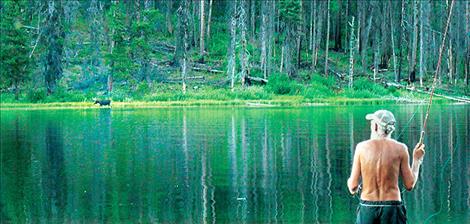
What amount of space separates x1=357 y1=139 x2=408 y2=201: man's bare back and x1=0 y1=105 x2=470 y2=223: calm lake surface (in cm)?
695

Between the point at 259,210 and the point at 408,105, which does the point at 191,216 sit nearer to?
the point at 259,210

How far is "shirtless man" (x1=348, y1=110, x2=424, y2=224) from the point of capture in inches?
321

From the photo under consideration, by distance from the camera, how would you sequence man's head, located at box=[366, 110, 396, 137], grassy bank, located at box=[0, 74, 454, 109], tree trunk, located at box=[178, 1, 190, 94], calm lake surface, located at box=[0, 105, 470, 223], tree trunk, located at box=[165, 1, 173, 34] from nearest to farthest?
1. man's head, located at box=[366, 110, 396, 137]
2. calm lake surface, located at box=[0, 105, 470, 223]
3. grassy bank, located at box=[0, 74, 454, 109]
4. tree trunk, located at box=[178, 1, 190, 94]
5. tree trunk, located at box=[165, 1, 173, 34]

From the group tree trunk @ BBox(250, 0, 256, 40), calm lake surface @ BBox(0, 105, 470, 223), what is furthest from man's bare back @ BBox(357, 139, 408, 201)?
tree trunk @ BBox(250, 0, 256, 40)

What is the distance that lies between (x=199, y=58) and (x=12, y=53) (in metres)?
15.8

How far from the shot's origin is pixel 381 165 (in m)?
8.16

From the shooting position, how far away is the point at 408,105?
55719mm

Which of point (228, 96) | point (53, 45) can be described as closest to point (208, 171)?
point (228, 96)

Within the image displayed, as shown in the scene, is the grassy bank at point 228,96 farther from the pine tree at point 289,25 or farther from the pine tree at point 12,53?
the pine tree at point 289,25

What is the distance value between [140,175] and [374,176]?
14.2m

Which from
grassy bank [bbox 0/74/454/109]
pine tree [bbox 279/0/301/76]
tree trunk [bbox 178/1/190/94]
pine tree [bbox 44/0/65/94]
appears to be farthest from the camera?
pine tree [bbox 279/0/301/76]

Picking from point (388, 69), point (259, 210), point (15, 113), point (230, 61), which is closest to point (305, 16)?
point (388, 69)

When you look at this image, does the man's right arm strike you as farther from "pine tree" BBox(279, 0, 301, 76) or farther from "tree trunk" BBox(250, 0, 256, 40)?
"tree trunk" BBox(250, 0, 256, 40)

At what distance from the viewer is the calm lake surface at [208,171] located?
16344 mm
